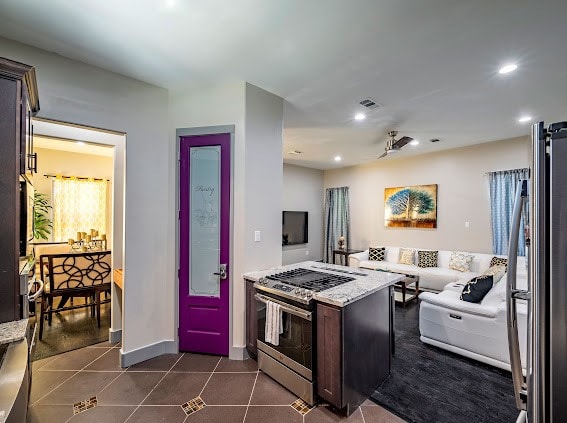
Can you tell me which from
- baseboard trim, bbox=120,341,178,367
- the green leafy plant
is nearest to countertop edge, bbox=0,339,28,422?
baseboard trim, bbox=120,341,178,367

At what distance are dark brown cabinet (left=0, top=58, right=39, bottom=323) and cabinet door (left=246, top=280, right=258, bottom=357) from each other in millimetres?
1625

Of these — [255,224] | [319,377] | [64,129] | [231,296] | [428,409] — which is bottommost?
[428,409]

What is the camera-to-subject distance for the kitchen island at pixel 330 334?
1882 millimetres

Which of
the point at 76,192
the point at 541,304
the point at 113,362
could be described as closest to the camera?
the point at 541,304

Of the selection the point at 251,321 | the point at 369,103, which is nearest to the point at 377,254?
the point at 369,103

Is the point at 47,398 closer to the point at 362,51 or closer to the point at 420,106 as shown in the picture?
the point at 362,51

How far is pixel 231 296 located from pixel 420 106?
3.19 metres

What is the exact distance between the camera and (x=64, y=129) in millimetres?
2973

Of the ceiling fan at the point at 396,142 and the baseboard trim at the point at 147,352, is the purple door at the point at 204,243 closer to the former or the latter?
the baseboard trim at the point at 147,352

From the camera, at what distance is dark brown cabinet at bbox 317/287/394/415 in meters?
1.86

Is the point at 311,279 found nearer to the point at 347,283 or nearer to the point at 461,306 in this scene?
the point at 347,283

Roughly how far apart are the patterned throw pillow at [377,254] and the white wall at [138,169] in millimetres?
4624

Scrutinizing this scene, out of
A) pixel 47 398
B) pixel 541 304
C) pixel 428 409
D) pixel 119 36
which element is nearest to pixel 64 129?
pixel 119 36

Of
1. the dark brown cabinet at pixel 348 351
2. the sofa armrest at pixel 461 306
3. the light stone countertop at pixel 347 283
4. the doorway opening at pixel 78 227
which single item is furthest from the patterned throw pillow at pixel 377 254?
the doorway opening at pixel 78 227
